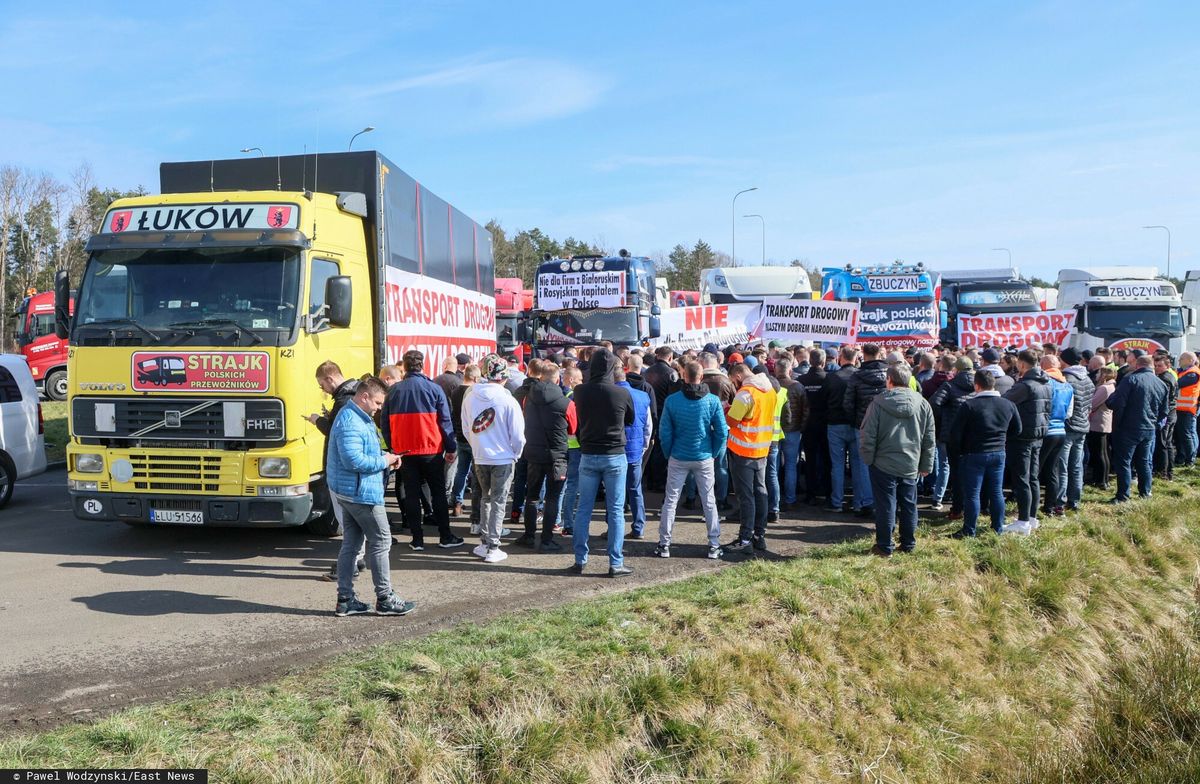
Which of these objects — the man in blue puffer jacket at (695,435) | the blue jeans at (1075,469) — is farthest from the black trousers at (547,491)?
the blue jeans at (1075,469)

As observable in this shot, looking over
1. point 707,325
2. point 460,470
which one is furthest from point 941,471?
point 707,325

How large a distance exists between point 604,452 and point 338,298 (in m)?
3.06

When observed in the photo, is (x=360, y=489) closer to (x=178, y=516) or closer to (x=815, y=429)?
(x=178, y=516)

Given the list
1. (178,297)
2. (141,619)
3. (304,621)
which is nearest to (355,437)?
(304,621)

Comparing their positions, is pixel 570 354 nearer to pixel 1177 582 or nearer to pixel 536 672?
pixel 536 672

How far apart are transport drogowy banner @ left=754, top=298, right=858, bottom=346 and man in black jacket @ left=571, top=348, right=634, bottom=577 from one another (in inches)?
390

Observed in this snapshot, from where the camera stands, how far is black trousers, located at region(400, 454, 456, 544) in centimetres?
892

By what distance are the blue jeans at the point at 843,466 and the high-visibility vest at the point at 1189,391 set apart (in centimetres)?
570

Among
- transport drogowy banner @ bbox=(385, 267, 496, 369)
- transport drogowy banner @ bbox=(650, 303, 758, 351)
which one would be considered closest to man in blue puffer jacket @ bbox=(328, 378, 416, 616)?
transport drogowy banner @ bbox=(385, 267, 496, 369)

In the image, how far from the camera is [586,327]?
19.9 m

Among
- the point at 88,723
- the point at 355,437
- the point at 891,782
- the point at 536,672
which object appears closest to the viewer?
the point at 88,723

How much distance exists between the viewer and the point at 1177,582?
9867mm

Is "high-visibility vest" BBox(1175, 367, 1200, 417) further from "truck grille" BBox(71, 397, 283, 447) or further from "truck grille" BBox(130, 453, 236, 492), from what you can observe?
"truck grille" BBox(130, 453, 236, 492)

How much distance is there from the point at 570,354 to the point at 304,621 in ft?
14.6
